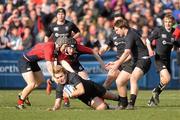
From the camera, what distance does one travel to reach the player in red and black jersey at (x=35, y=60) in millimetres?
15445

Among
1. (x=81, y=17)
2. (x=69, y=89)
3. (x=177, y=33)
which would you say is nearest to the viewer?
(x=69, y=89)

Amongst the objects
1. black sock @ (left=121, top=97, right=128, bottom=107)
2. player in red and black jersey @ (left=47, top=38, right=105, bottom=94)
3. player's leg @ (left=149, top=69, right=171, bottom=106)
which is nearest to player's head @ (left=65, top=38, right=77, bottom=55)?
player in red and black jersey @ (left=47, top=38, right=105, bottom=94)

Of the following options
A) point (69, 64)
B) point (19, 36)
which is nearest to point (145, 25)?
point (19, 36)

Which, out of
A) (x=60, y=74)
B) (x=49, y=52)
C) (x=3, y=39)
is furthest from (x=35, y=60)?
(x=3, y=39)

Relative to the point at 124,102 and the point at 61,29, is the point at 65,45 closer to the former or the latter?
the point at 124,102

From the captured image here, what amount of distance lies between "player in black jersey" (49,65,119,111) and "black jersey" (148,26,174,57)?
3023 millimetres

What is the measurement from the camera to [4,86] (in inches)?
939

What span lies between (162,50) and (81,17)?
29.1 ft

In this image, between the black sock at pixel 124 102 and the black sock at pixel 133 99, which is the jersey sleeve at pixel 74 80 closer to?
the black sock at pixel 124 102

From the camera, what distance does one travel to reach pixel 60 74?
47.7ft

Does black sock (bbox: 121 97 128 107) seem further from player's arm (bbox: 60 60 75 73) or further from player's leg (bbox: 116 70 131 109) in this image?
player's arm (bbox: 60 60 75 73)

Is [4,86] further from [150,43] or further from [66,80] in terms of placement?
[66,80]

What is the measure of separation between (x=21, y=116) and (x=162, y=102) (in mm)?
5382

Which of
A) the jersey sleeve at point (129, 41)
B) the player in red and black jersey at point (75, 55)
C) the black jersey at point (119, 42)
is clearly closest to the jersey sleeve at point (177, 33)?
the black jersey at point (119, 42)
